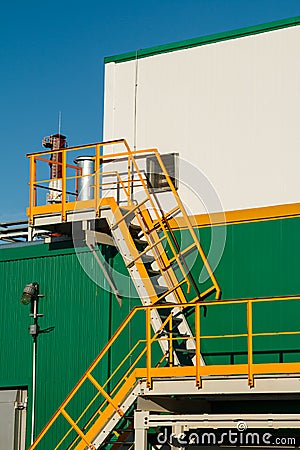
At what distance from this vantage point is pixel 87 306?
71.2 feet

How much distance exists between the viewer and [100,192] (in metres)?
22.2

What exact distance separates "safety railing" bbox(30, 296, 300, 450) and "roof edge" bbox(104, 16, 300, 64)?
588 cm

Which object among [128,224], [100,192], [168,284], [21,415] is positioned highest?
[100,192]

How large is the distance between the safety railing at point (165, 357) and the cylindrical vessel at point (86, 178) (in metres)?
2.89

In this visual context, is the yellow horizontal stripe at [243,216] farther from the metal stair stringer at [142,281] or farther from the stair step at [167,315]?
the stair step at [167,315]

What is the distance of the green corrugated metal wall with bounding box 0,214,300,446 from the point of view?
64.3 feet

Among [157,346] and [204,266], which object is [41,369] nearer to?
[157,346]

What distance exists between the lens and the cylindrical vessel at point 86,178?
2149 cm

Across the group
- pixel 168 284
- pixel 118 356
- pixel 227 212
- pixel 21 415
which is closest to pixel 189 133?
pixel 227 212

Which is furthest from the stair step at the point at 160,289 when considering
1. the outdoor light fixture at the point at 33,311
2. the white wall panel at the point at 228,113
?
the outdoor light fixture at the point at 33,311

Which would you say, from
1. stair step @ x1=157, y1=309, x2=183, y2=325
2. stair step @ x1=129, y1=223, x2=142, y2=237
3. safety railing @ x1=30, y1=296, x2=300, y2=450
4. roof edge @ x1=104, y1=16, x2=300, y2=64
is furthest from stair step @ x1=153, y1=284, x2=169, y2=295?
roof edge @ x1=104, y1=16, x2=300, y2=64

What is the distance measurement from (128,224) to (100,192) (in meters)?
2.14

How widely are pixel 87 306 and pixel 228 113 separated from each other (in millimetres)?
5284

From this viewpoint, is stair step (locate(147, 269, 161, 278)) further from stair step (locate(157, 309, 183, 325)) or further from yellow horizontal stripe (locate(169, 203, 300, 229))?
yellow horizontal stripe (locate(169, 203, 300, 229))
